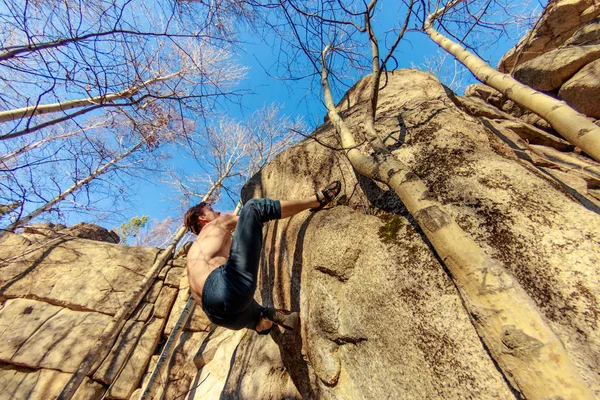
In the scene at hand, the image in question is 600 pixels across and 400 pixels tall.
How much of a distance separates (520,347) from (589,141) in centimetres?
155

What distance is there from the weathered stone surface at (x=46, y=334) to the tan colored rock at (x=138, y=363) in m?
0.93

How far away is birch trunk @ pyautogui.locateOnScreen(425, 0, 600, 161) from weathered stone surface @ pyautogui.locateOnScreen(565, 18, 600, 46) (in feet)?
15.2

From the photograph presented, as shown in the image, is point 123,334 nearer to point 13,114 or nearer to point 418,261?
point 13,114

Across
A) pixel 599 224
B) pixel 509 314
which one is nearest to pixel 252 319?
pixel 509 314

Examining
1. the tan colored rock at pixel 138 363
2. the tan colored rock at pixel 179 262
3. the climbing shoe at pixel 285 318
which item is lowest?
the climbing shoe at pixel 285 318

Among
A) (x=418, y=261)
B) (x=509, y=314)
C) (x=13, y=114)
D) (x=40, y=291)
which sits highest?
(x=13, y=114)

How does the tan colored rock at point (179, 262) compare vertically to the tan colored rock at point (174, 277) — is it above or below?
above

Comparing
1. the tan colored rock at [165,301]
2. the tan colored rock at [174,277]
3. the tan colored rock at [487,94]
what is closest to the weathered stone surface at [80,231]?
the tan colored rock at [174,277]

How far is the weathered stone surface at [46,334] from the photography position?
17.7 feet

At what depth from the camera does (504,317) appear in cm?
113

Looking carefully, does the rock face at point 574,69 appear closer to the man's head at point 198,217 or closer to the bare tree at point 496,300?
the bare tree at point 496,300

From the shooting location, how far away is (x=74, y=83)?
2.36m

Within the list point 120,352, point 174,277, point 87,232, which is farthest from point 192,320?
point 87,232

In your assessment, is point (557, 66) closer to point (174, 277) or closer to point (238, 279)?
point (238, 279)
